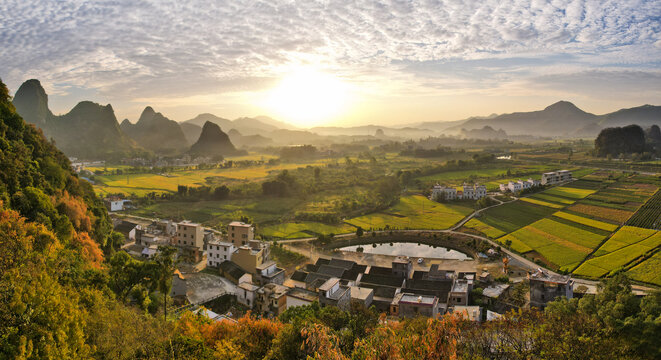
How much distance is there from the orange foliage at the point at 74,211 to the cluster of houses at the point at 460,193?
27941 millimetres

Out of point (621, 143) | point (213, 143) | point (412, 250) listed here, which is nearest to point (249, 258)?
point (412, 250)

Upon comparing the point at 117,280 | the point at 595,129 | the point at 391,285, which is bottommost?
the point at 391,285

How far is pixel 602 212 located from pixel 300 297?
23.0 metres

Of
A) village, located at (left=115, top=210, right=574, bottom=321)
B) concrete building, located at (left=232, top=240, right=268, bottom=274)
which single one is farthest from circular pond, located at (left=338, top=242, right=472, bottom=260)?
concrete building, located at (left=232, top=240, right=268, bottom=274)

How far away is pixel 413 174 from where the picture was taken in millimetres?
48656

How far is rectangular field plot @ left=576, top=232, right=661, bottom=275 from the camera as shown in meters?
18.5

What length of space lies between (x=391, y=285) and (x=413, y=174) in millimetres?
31898

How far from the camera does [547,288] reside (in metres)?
15.6

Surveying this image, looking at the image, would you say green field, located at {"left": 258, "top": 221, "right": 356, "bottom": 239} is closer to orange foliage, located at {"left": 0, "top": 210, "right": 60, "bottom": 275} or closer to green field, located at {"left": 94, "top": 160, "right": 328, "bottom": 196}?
orange foliage, located at {"left": 0, "top": 210, "right": 60, "bottom": 275}

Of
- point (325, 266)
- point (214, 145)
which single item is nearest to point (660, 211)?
point (325, 266)

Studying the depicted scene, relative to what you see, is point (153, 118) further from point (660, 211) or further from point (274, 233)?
point (660, 211)

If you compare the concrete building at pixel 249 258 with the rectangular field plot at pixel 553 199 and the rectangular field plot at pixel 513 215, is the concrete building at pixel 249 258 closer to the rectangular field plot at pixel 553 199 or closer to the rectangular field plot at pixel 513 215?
the rectangular field plot at pixel 513 215

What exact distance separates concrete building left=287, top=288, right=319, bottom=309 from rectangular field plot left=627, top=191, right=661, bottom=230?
20372 millimetres

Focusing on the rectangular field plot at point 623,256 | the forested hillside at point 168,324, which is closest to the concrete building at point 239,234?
the forested hillside at point 168,324
